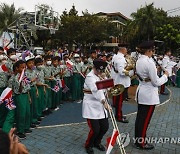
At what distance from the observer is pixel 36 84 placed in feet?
21.9

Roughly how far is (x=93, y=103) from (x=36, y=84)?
229cm

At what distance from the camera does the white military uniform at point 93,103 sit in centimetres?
470

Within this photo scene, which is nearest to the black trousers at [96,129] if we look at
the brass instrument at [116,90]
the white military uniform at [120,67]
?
the brass instrument at [116,90]

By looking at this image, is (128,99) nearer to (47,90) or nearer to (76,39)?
(47,90)

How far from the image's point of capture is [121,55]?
23.4 feet

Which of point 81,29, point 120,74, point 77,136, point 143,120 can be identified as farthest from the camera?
point 81,29

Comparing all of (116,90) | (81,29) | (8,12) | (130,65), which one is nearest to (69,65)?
(130,65)

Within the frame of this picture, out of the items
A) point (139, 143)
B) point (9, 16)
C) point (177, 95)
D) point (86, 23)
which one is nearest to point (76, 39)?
point (86, 23)

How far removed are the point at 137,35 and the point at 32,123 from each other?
126 feet

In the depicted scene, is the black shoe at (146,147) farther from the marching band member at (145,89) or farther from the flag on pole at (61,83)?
the flag on pole at (61,83)

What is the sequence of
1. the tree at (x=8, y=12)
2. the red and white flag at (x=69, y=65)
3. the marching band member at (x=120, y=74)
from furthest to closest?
the tree at (x=8, y=12), the red and white flag at (x=69, y=65), the marching band member at (x=120, y=74)

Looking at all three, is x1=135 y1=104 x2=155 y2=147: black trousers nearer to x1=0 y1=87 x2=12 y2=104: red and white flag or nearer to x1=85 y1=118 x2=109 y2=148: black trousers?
x1=85 y1=118 x2=109 y2=148: black trousers

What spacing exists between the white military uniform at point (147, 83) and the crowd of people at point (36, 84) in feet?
1.77

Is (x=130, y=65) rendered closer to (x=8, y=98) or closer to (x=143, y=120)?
(x=143, y=120)
